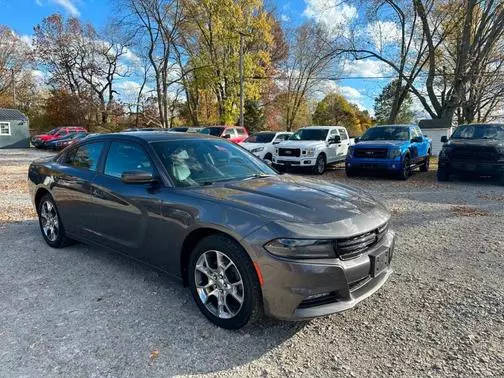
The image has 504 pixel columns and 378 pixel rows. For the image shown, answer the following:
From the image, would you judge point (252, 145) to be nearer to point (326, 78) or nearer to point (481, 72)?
point (481, 72)

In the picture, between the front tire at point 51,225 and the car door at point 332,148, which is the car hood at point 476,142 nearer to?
the car door at point 332,148

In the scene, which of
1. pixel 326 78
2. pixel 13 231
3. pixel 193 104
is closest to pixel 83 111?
pixel 193 104

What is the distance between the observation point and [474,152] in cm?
1061

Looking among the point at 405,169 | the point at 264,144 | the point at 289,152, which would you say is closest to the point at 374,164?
the point at 405,169

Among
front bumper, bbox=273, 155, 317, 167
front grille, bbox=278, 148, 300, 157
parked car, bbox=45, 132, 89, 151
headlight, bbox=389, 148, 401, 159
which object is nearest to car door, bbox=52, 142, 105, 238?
front bumper, bbox=273, 155, 317, 167

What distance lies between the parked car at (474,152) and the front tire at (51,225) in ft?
34.7

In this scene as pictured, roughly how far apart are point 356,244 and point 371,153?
9.83m

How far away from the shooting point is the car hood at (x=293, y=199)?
2.89 m

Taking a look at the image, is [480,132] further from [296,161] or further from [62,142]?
[62,142]

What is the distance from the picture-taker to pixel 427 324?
313 centimetres

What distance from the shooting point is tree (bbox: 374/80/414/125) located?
86.5 ft

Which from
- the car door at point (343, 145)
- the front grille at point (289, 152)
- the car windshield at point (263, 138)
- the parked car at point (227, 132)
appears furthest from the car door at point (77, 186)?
the parked car at point (227, 132)

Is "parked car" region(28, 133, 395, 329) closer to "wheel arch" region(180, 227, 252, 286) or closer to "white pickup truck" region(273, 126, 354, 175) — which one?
"wheel arch" region(180, 227, 252, 286)

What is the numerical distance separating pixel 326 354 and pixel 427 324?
3.33 ft
